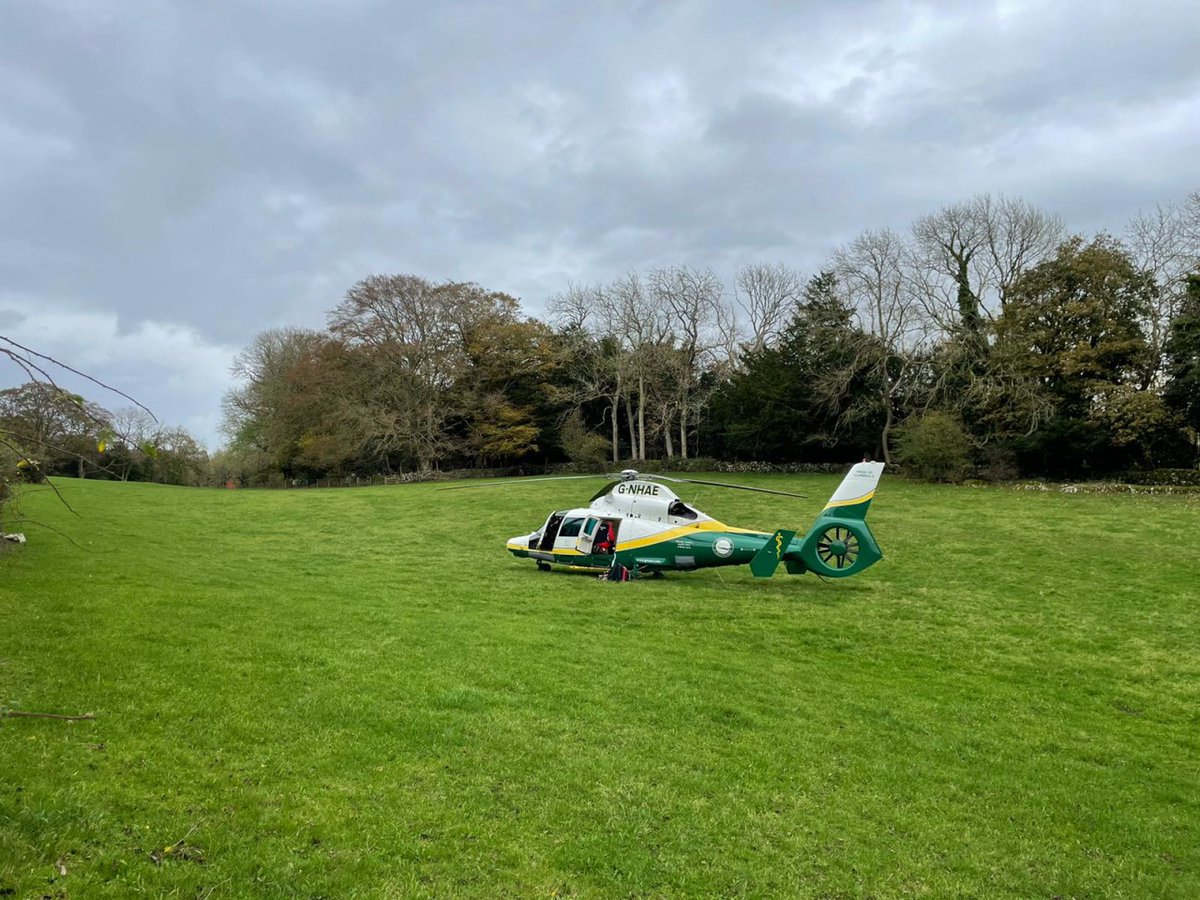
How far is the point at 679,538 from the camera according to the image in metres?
15.9

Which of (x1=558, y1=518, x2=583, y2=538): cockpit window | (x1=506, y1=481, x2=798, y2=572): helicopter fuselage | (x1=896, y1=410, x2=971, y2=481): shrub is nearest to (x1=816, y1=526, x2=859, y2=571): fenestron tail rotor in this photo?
Result: (x1=506, y1=481, x2=798, y2=572): helicopter fuselage

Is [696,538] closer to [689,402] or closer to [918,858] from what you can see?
[918,858]

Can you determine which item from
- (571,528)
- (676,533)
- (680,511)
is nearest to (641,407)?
Answer: (571,528)

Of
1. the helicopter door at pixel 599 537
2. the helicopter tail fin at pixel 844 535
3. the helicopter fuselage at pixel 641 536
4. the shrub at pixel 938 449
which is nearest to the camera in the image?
the helicopter tail fin at pixel 844 535

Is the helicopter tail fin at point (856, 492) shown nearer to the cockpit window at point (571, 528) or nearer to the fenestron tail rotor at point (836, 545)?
the fenestron tail rotor at point (836, 545)

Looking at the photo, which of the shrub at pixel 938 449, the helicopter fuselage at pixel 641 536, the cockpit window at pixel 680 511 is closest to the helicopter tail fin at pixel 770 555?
the helicopter fuselage at pixel 641 536

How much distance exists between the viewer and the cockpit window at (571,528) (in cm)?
1692

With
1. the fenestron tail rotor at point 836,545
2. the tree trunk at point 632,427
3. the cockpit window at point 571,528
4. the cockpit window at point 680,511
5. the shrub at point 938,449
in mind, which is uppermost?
the tree trunk at point 632,427

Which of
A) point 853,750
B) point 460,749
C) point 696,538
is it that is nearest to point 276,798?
point 460,749

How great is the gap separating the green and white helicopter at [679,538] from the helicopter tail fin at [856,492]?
2 centimetres

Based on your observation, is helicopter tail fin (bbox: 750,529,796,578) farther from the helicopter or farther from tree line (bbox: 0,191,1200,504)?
tree line (bbox: 0,191,1200,504)

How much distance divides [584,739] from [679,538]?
9.60m

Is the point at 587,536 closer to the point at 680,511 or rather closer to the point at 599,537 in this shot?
the point at 599,537

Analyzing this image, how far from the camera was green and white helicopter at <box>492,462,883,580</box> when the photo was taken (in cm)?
1484
